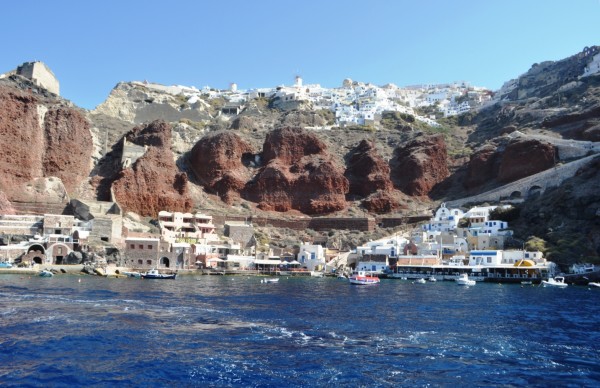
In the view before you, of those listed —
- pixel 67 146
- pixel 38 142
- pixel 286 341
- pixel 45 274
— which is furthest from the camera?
pixel 67 146

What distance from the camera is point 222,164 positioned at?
105812 mm

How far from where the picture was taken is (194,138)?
119 meters

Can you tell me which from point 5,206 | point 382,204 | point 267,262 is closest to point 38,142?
point 5,206

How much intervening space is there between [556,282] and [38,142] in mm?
78753

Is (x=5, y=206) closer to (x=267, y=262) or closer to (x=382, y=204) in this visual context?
(x=267, y=262)

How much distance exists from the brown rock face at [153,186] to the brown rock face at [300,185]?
14.8 m

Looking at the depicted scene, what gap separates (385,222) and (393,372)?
80770mm

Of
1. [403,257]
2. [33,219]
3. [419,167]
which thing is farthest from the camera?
[419,167]

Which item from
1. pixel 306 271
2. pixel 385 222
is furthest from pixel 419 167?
pixel 306 271

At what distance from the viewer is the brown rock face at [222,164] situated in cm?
10388

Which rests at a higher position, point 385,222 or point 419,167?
point 419,167

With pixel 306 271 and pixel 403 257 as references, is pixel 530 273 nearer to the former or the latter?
pixel 403 257

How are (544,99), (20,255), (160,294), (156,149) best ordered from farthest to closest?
(544,99)
(156,149)
(20,255)
(160,294)

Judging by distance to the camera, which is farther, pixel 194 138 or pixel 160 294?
pixel 194 138
